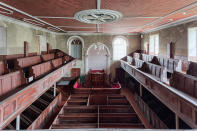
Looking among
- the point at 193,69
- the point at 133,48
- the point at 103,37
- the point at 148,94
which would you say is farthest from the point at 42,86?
the point at 133,48

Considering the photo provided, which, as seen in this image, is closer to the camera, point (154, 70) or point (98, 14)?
point (98, 14)

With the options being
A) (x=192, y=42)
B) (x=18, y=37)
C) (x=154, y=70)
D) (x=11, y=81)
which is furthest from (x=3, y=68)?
(x=192, y=42)

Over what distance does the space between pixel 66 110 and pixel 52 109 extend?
1066mm

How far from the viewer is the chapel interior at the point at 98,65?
3720 millimetres

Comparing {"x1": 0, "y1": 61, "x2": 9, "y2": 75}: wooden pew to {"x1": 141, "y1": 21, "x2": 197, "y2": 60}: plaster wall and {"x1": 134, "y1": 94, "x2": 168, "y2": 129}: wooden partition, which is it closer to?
{"x1": 134, "y1": 94, "x2": 168, "y2": 129}: wooden partition

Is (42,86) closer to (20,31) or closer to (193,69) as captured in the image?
Answer: (20,31)

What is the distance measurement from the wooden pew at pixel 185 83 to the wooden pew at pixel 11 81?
4.24 meters

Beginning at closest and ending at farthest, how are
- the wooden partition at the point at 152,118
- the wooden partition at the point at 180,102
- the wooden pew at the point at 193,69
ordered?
the wooden partition at the point at 180,102 → the wooden pew at the point at 193,69 → the wooden partition at the point at 152,118

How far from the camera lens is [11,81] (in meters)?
3.50

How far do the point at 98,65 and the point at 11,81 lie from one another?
10254 mm

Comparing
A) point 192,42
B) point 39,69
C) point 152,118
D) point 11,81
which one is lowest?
point 152,118

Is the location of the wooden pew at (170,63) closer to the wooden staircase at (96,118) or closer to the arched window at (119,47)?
the wooden staircase at (96,118)

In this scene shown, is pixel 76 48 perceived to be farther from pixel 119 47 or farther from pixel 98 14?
pixel 98 14

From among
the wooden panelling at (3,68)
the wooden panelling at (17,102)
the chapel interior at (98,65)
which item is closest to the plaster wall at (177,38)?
the chapel interior at (98,65)
